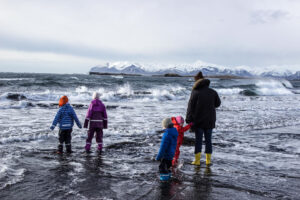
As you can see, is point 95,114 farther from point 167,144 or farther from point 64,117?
point 167,144

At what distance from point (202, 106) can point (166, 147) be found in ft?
4.63

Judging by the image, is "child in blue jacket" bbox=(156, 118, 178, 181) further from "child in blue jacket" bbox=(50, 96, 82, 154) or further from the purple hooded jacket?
"child in blue jacket" bbox=(50, 96, 82, 154)

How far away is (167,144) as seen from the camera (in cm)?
498

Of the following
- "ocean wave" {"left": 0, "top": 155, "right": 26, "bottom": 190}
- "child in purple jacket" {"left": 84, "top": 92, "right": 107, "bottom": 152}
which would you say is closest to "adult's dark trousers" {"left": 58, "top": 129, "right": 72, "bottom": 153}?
"child in purple jacket" {"left": 84, "top": 92, "right": 107, "bottom": 152}

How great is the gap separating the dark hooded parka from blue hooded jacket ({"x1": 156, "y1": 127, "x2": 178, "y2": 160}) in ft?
3.57

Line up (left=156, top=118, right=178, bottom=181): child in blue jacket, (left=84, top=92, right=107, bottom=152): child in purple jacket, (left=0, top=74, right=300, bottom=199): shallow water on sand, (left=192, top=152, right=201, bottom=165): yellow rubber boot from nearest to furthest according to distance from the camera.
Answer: (left=0, top=74, right=300, bottom=199): shallow water on sand < (left=156, top=118, right=178, bottom=181): child in blue jacket < (left=192, top=152, right=201, bottom=165): yellow rubber boot < (left=84, top=92, right=107, bottom=152): child in purple jacket

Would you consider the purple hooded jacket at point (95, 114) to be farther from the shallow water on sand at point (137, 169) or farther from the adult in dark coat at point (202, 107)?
the adult in dark coat at point (202, 107)

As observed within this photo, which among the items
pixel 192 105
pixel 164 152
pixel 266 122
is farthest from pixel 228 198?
pixel 266 122

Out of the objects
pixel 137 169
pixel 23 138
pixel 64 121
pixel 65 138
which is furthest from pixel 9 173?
pixel 23 138

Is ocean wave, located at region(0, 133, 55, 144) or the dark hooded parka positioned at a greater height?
the dark hooded parka

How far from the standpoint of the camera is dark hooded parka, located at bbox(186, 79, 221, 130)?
5.87m

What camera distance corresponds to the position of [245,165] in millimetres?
6172

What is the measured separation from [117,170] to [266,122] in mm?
9871

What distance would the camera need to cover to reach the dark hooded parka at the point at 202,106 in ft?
19.2
